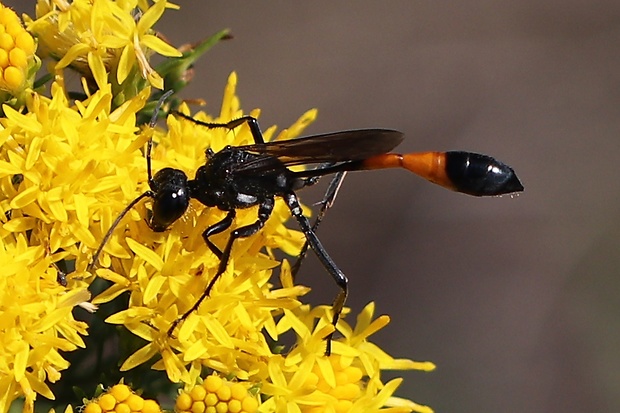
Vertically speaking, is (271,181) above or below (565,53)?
below

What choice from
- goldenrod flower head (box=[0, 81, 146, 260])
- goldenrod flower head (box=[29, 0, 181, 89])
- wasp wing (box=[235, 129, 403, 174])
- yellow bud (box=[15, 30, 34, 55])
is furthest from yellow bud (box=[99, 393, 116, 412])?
yellow bud (box=[15, 30, 34, 55])

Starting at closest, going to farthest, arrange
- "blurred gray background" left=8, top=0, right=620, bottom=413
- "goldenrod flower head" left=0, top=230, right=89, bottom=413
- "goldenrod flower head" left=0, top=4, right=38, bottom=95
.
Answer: "goldenrod flower head" left=0, top=230, right=89, bottom=413, "goldenrod flower head" left=0, top=4, right=38, bottom=95, "blurred gray background" left=8, top=0, right=620, bottom=413

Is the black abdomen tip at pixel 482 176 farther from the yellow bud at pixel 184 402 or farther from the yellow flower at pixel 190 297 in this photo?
the yellow bud at pixel 184 402

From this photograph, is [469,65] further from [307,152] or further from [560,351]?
[307,152]

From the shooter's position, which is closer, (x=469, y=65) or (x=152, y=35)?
(x=152, y=35)

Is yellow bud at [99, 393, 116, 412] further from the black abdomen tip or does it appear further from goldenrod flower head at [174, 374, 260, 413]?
the black abdomen tip

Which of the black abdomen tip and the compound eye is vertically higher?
the black abdomen tip

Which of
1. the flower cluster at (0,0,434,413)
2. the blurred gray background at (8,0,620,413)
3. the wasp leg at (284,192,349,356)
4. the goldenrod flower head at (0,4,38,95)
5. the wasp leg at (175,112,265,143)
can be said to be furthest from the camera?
the blurred gray background at (8,0,620,413)

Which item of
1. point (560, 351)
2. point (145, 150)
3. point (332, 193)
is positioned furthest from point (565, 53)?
point (145, 150)

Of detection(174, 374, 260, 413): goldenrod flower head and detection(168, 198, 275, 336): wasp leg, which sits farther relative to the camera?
detection(168, 198, 275, 336): wasp leg
